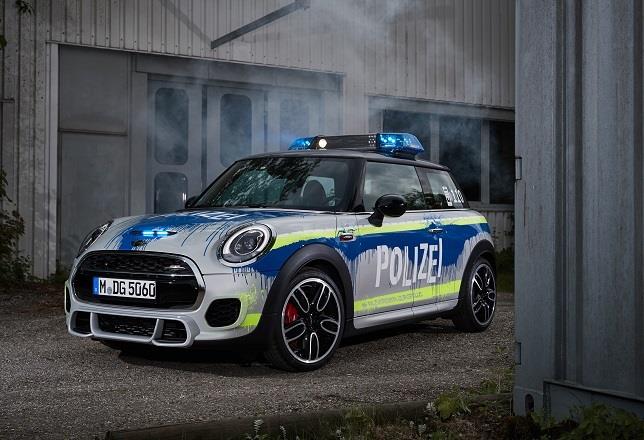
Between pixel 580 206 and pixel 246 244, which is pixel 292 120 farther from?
pixel 580 206

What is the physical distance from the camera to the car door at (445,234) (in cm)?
776

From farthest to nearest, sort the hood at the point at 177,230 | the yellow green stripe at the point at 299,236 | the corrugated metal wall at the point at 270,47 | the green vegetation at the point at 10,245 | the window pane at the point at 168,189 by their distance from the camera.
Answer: the window pane at the point at 168,189 → the corrugated metal wall at the point at 270,47 → the green vegetation at the point at 10,245 → the yellow green stripe at the point at 299,236 → the hood at the point at 177,230

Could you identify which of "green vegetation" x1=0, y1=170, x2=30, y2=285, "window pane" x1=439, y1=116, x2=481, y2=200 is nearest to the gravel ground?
"green vegetation" x1=0, y1=170, x2=30, y2=285

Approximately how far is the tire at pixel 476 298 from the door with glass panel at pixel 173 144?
6.36 metres

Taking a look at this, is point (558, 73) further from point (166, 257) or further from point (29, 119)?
point (29, 119)

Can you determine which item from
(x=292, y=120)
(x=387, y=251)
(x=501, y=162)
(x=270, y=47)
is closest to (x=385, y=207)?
(x=387, y=251)

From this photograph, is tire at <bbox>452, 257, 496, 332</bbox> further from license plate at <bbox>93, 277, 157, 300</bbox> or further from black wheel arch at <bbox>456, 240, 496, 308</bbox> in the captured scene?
license plate at <bbox>93, 277, 157, 300</bbox>

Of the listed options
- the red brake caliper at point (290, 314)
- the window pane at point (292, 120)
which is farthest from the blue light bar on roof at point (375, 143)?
the window pane at point (292, 120)

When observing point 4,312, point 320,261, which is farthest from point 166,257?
point 4,312

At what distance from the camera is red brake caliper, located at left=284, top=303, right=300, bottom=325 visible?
20.4 feet

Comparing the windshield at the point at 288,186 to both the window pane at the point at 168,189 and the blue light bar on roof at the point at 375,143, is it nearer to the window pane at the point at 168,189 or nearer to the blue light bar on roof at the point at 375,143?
the blue light bar on roof at the point at 375,143

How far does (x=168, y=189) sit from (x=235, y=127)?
1404 mm

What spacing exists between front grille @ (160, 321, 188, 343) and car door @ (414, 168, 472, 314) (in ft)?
7.19

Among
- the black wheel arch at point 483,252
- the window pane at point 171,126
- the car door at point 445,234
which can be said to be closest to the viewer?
the car door at point 445,234
